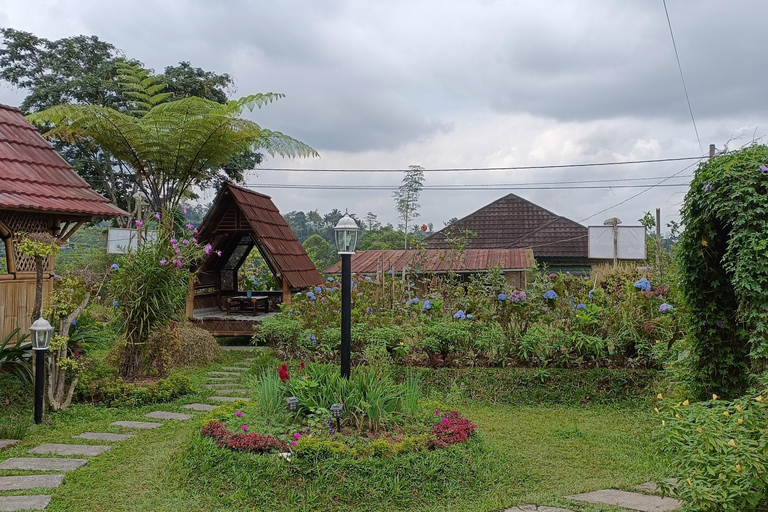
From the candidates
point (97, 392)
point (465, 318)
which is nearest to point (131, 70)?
point (97, 392)

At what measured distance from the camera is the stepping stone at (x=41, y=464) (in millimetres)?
4480

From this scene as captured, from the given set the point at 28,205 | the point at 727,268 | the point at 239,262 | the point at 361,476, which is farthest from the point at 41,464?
the point at 239,262

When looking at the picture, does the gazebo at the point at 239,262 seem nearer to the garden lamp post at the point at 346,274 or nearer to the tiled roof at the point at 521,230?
the garden lamp post at the point at 346,274

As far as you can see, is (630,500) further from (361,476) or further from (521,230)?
(521,230)

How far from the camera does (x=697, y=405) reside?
3264mm

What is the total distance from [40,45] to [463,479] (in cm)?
1957

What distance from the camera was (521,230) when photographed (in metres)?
23.5

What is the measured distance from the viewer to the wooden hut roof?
10.3 meters

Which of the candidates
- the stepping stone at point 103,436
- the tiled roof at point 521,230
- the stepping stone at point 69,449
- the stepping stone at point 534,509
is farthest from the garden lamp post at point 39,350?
the tiled roof at point 521,230

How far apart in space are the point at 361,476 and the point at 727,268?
8.46 ft

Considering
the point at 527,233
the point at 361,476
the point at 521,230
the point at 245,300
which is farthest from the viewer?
the point at 521,230

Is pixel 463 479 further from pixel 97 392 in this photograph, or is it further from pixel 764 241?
pixel 97 392

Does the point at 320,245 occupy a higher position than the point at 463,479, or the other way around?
the point at 320,245

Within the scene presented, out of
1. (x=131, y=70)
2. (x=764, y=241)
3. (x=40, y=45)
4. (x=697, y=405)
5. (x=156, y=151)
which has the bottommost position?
(x=697, y=405)
